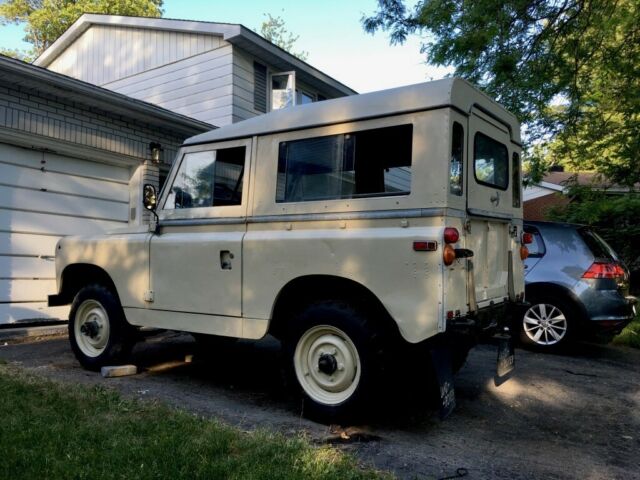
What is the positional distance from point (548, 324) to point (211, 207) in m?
4.67

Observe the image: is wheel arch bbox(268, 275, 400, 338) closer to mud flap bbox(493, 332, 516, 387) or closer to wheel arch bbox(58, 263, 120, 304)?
mud flap bbox(493, 332, 516, 387)

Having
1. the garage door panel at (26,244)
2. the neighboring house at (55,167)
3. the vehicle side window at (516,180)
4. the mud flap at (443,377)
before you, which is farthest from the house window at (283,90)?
the mud flap at (443,377)

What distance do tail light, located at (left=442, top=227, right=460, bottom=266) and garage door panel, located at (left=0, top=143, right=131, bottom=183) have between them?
6946 millimetres

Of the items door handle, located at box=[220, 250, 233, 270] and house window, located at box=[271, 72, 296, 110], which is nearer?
door handle, located at box=[220, 250, 233, 270]

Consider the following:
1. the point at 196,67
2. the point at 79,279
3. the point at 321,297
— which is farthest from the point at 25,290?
the point at 196,67

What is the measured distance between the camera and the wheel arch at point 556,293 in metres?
6.31

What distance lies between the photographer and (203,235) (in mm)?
4590

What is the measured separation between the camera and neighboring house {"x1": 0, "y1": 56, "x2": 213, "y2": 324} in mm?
7457

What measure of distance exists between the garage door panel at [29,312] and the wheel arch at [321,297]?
529 cm

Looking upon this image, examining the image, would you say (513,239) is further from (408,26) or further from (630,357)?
(408,26)

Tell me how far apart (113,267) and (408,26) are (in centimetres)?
684

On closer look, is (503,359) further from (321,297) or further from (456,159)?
(456,159)

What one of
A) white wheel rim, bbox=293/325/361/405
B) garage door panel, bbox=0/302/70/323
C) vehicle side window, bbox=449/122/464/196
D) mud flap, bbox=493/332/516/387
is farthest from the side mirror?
garage door panel, bbox=0/302/70/323

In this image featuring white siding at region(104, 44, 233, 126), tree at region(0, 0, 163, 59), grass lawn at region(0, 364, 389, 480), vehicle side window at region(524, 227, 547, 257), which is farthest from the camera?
tree at region(0, 0, 163, 59)
